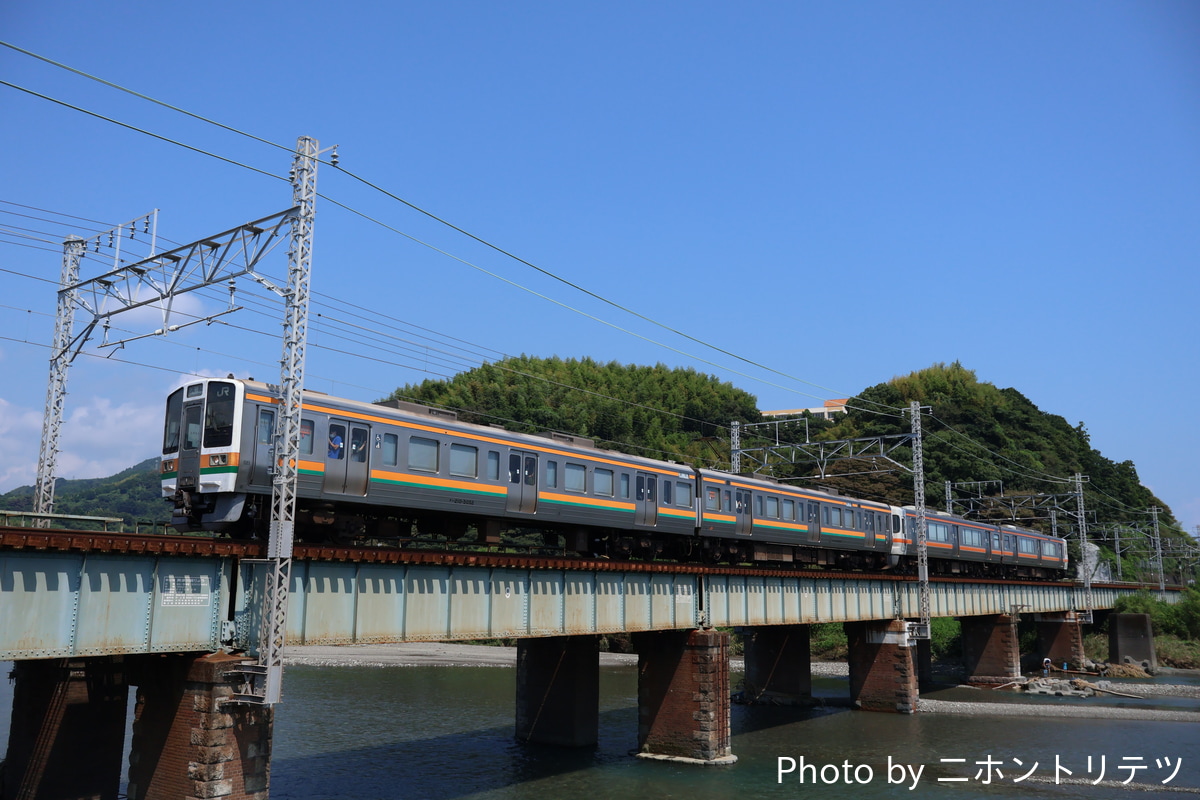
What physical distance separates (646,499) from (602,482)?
2422 mm

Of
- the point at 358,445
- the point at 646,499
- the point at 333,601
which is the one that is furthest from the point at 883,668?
the point at 333,601

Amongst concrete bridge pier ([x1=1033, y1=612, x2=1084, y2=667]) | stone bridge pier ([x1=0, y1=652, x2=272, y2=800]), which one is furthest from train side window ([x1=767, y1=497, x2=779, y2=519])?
concrete bridge pier ([x1=1033, y1=612, x2=1084, y2=667])

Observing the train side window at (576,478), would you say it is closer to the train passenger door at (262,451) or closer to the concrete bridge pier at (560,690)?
the concrete bridge pier at (560,690)

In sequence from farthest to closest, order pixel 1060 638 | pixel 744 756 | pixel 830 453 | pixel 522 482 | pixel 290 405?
pixel 830 453, pixel 1060 638, pixel 744 756, pixel 522 482, pixel 290 405

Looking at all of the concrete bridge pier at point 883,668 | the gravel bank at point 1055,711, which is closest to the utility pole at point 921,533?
the concrete bridge pier at point 883,668

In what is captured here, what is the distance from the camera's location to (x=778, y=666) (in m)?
44.5

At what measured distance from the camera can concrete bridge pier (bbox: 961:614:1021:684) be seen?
178ft

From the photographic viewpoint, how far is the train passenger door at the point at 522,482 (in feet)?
78.6

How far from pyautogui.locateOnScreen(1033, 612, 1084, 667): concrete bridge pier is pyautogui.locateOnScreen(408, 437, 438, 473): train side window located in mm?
55298

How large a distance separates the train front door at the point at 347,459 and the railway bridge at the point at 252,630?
5.94 ft

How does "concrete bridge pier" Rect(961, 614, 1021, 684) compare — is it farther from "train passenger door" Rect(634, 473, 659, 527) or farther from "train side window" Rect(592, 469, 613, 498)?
"train side window" Rect(592, 469, 613, 498)

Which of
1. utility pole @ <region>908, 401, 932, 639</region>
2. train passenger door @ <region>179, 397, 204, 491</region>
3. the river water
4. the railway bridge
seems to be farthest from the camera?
utility pole @ <region>908, 401, 932, 639</region>

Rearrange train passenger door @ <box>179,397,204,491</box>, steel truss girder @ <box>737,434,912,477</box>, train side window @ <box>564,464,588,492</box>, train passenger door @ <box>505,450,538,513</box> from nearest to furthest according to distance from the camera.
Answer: train passenger door @ <box>179,397,204,491</box> < train passenger door @ <box>505,450,538,513</box> < train side window @ <box>564,464,588,492</box> < steel truss girder @ <box>737,434,912,477</box>

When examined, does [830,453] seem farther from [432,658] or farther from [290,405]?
[290,405]
